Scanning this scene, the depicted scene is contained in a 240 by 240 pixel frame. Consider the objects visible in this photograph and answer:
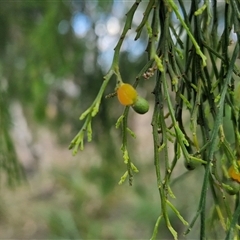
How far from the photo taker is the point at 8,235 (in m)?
4.35

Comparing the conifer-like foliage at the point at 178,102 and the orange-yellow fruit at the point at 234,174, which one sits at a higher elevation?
the conifer-like foliage at the point at 178,102

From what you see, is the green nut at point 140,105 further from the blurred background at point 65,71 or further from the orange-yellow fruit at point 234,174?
the blurred background at point 65,71

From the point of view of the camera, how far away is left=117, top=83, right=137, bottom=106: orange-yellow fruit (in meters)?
0.44

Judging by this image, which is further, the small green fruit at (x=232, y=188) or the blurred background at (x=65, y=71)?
the blurred background at (x=65, y=71)

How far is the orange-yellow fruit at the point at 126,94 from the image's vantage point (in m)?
0.44

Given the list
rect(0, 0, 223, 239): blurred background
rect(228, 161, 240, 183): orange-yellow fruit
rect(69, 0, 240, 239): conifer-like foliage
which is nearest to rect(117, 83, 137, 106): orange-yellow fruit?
rect(69, 0, 240, 239): conifer-like foliage

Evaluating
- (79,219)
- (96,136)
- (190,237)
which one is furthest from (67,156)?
(190,237)

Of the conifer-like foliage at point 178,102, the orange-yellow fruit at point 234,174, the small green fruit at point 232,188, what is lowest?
the small green fruit at point 232,188

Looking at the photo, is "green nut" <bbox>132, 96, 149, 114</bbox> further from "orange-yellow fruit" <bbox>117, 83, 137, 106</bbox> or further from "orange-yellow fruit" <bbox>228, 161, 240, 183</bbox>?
"orange-yellow fruit" <bbox>228, 161, 240, 183</bbox>

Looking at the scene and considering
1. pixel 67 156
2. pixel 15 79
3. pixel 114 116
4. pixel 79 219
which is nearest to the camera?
pixel 114 116

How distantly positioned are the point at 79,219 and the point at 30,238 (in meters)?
0.87

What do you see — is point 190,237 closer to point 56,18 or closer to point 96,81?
point 96,81

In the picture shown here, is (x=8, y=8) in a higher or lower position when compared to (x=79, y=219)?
higher

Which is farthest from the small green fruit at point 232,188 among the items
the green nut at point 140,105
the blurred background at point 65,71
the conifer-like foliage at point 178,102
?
the blurred background at point 65,71
